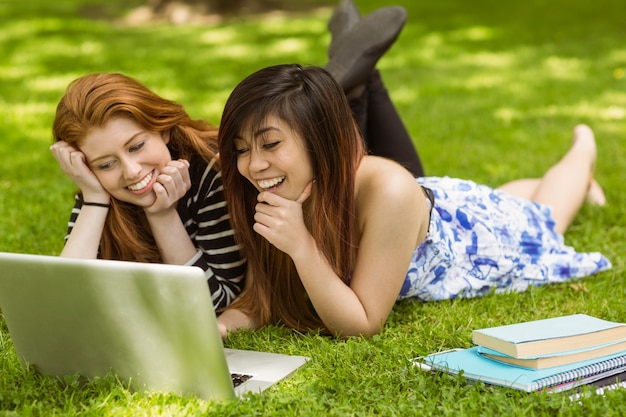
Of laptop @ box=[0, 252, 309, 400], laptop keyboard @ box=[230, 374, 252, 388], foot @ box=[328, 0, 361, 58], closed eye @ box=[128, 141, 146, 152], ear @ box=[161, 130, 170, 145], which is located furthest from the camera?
foot @ box=[328, 0, 361, 58]

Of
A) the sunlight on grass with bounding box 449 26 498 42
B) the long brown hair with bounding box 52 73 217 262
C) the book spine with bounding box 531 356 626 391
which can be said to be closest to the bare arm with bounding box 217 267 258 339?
the long brown hair with bounding box 52 73 217 262

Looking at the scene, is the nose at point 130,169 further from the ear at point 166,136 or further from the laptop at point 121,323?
the laptop at point 121,323

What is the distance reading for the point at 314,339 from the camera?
312cm

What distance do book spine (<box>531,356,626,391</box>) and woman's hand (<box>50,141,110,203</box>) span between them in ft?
5.51

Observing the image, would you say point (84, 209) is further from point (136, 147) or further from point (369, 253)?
point (369, 253)

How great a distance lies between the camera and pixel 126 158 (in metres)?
3.12

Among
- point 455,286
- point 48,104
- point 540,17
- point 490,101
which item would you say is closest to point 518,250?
point 455,286

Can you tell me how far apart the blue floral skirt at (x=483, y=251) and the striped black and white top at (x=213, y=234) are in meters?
0.69

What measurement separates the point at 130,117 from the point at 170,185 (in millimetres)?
284

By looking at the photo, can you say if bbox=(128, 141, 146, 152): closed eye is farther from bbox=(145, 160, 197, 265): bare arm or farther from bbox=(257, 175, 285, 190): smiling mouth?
bbox=(257, 175, 285, 190): smiling mouth

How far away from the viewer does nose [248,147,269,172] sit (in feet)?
9.52

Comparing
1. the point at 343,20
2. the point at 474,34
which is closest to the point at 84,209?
the point at 343,20

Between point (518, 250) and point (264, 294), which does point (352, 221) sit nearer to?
point (264, 294)

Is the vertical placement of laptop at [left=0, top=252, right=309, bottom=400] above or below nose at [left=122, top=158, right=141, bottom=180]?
below
